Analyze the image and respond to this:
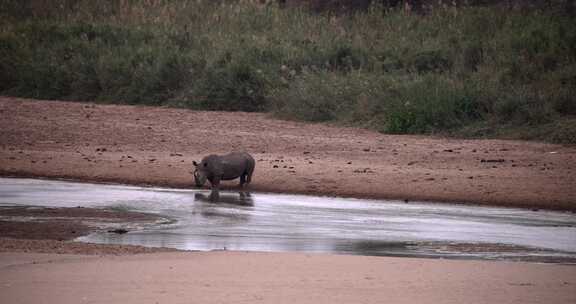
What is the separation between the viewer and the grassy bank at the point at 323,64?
68.5ft

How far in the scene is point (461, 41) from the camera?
84.3 ft

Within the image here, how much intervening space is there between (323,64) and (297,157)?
777cm

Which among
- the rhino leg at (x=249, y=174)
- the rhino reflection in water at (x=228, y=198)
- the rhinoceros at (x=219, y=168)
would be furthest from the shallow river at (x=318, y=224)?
the rhino leg at (x=249, y=174)

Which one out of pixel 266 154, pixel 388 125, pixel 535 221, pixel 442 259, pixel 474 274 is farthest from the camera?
pixel 388 125

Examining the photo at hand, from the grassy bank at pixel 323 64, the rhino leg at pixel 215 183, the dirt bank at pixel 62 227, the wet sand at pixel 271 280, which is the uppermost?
the grassy bank at pixel 323 64

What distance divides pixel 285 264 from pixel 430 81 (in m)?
12.8

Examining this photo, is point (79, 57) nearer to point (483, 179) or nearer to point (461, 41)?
point (461, 41)

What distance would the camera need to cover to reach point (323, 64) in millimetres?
25578

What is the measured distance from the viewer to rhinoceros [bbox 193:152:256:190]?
1578cm

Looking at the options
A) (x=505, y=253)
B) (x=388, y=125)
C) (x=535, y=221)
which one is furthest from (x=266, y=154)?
(x=505, y=253)

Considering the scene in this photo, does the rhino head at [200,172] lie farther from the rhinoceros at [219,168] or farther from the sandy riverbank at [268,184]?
the sandy riverbank at [268,184]

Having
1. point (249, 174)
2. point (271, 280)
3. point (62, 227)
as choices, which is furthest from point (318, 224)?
point (271, 280)

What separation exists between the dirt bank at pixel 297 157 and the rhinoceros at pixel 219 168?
504mm

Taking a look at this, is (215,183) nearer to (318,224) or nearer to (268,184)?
(268,184)
